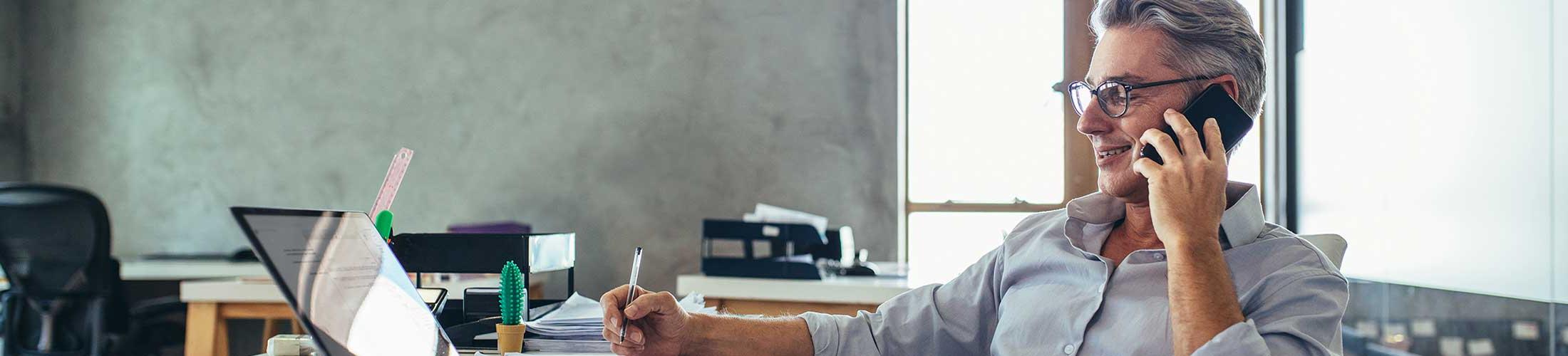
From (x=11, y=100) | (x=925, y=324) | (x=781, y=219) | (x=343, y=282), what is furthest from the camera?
(x=11, y=100)

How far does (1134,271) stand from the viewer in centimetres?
126

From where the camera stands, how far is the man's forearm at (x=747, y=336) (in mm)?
1279

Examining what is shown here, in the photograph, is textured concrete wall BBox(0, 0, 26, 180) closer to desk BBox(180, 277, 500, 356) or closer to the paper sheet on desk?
desk BBox(180, 277, 500, 356)

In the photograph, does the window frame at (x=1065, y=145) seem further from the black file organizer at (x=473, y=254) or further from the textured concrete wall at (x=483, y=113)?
the black file organizer at (x=473, y=254)

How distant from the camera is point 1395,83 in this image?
2.96m

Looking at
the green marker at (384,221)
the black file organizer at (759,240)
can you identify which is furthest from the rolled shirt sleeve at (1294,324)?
the black file organizer at (759,240)

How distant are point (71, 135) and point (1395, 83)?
17.1ft

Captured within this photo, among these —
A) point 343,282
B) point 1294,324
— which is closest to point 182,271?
point 343,282

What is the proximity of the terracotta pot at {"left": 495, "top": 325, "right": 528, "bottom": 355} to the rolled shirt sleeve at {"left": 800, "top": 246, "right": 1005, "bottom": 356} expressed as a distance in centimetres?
39

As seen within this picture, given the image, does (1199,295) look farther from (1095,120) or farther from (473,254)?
(473,254)

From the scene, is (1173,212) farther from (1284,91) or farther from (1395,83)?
(1284,91)

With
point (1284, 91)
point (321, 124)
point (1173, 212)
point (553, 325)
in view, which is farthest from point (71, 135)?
point (1284, 91)

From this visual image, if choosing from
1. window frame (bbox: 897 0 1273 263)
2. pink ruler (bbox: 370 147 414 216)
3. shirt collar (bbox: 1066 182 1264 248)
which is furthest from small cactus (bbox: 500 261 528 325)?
window frame (bbox: 897 0 1273 263)

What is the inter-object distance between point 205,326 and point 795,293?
1925 mm
